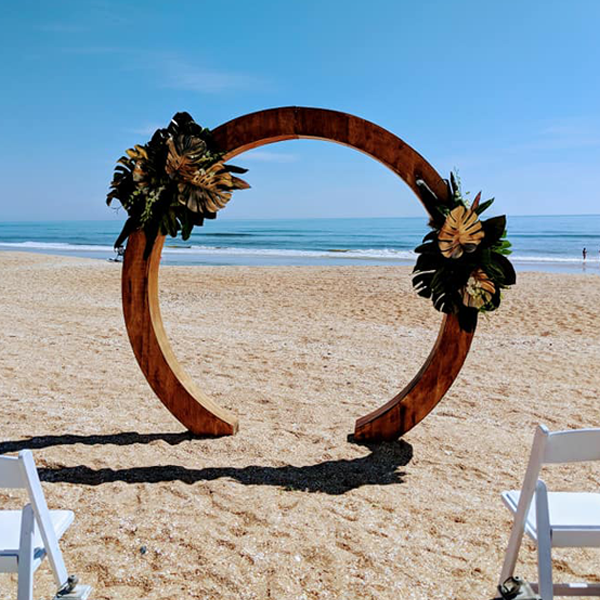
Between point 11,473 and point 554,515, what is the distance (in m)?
2.01

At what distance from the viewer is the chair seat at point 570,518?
74.4 inches

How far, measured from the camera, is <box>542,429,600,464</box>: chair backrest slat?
1838 mm

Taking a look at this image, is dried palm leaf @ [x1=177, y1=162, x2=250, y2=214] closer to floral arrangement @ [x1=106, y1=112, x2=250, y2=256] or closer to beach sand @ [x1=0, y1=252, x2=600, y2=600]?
floral arrangement @ [x1=106, y1=112, x2=250, y2=256]

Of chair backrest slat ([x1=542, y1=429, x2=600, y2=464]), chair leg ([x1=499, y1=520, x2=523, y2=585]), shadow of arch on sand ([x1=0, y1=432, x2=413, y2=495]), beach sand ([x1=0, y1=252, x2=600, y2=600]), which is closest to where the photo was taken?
chair backrest slat ([x1=542, y1=429, x2=600, y2=464])

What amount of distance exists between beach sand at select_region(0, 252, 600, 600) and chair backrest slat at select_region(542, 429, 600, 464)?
924mm

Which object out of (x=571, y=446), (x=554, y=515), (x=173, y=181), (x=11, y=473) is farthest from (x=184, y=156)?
(x=554, y=515)

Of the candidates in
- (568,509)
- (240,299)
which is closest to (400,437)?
(568,509)

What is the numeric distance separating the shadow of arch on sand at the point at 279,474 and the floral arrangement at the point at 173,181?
158 centimetres

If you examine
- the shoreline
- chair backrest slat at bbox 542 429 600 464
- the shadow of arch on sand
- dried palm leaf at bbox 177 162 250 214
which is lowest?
the shadow of arch on sand

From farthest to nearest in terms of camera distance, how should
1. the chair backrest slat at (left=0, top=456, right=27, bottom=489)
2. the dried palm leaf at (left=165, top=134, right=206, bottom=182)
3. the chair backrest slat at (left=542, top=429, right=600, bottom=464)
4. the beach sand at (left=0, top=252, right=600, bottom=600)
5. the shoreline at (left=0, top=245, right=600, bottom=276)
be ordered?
1. the shoreline at (left=0, top=245, right=600, bottom=276)
2. the dried palm leaf at (left=165, top=134, right=206, bottom=182)
3. the beach sand at (left=0, top=252, right=600, bottom=600)
4. the chair backrest slat at (left=542, top=429, right=600, bottom=464)
5. the chair backrest slat at (left=0, top=456, right=27, bottom=489)

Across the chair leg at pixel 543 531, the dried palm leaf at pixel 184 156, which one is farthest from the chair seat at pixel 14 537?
the dried palm leaf at pixel 184 156

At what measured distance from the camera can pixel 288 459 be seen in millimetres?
3752

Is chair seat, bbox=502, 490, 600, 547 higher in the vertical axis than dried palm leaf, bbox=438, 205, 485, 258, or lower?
lower

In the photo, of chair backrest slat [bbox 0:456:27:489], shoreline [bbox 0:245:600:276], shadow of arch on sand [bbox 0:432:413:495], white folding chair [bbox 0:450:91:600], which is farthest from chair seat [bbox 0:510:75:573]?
shoreline [bbox 0:245:600:276]
